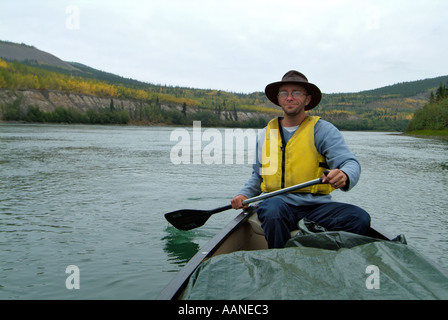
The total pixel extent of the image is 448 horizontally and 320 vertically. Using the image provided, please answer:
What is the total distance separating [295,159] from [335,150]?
361 millimetres

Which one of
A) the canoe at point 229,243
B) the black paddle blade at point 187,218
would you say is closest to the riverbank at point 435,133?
the black paddle blade at point 187,218

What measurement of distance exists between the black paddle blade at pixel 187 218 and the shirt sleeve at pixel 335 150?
198 centimetres

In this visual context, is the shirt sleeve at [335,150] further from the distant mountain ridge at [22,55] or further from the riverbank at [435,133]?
the distant mountain ridge at [22,55]


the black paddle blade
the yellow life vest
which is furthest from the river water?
the yellow life vest

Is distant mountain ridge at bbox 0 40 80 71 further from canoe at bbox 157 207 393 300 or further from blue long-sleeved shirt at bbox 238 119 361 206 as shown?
blue long-sleeved shirt at bbox 238 119 361 206

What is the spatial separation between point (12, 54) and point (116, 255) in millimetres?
221644

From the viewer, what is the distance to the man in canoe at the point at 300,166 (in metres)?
2.95

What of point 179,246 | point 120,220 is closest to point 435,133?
point 120,220

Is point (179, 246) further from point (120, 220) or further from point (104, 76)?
point (104, 76)

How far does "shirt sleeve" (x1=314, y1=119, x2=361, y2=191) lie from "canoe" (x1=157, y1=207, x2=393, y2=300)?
66 cm

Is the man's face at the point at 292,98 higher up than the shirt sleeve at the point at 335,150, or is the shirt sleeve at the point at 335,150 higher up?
the man's face at the point at 292,98

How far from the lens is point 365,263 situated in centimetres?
212

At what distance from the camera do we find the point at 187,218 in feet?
15.9

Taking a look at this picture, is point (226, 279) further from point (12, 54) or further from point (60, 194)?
point (12, 54)
